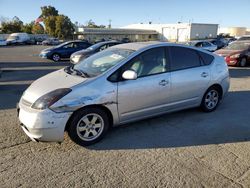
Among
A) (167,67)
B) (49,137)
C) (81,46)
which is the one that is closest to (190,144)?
(167,67)

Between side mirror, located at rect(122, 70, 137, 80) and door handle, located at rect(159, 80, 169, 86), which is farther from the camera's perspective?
door handle, located at rect(159, 80, 169, 86)

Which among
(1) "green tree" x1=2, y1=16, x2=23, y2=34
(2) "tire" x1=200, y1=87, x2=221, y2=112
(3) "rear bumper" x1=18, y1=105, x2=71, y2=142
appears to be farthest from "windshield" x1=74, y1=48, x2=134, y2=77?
(1) "green tree" x1=2, y1=16, x2=23, y2=34

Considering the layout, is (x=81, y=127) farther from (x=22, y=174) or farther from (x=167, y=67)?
(x=167, y=67)

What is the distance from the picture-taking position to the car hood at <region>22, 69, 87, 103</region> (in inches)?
158

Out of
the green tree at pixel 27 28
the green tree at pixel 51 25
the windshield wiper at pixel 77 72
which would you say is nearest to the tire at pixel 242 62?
the windshield wiper at pixel 77 72

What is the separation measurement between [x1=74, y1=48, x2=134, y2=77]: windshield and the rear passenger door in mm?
963

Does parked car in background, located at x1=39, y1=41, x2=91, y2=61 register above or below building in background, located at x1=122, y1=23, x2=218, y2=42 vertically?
below

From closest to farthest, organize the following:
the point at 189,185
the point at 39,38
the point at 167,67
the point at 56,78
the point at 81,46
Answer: the point at 189,185
the point at 56,78
the point at 167,67
the point at 81,46
the point at 39,38

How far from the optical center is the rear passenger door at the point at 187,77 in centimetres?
500

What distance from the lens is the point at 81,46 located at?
59.6 feet

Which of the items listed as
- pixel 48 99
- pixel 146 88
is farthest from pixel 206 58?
pixel 48 99

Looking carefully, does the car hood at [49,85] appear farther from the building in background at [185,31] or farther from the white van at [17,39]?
the building in background at [185,31]

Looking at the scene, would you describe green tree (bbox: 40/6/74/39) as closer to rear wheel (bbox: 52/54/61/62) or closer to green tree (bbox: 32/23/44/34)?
green tree (bbox: 32/23/44/34)

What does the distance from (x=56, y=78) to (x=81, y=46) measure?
1404 cm
